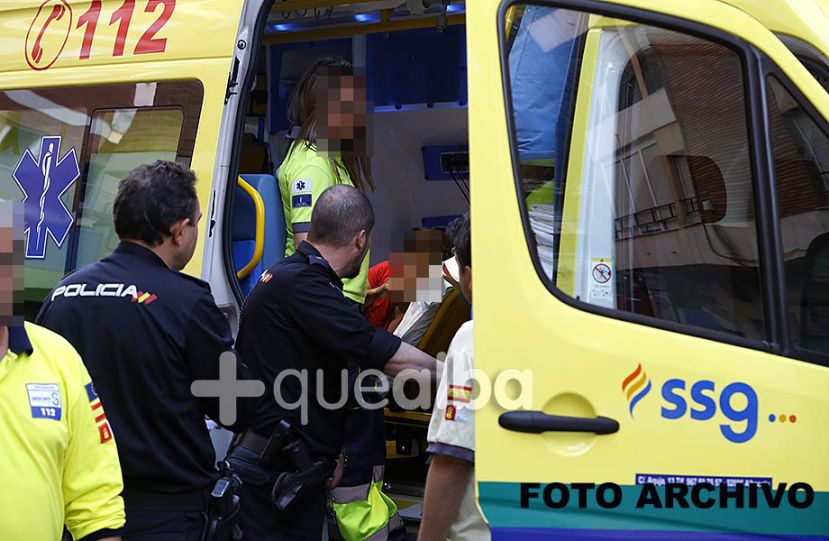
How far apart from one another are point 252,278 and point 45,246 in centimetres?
74

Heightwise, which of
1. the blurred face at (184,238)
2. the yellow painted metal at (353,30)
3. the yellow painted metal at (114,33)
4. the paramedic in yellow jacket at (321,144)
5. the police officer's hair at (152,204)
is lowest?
the blurred face at (184,238)

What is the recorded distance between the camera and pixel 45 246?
12.0ft

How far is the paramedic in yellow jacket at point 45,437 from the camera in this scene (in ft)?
6.30

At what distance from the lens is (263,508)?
316cm

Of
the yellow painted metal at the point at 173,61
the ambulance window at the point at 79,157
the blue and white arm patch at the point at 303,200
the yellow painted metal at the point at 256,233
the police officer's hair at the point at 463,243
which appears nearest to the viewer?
the police officer's hair at the point at 463,243

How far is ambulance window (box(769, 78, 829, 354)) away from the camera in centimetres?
237

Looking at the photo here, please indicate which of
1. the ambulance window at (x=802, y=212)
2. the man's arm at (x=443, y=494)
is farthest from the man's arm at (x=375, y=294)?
the ambulance window at (x=802, y=212)

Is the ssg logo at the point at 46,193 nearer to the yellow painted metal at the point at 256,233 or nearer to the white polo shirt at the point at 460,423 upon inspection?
the yellow painted metal at the point at 256,233

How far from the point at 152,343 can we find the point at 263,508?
80 centimetres

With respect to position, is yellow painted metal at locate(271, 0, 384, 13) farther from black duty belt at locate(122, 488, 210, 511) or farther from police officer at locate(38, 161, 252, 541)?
black duty belt at locate(122, 488, 210, 511)

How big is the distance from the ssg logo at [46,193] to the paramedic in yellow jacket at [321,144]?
2.65 ft

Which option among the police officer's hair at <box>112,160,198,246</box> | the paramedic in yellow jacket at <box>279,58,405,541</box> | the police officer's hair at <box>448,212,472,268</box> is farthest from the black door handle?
the paramedic in yellow jacket at <box>279,58,405,541</box>

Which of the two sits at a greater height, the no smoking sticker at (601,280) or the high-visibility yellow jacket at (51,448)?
the no smoking sticker at (601,280)

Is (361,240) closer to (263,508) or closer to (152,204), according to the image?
(152,204)
